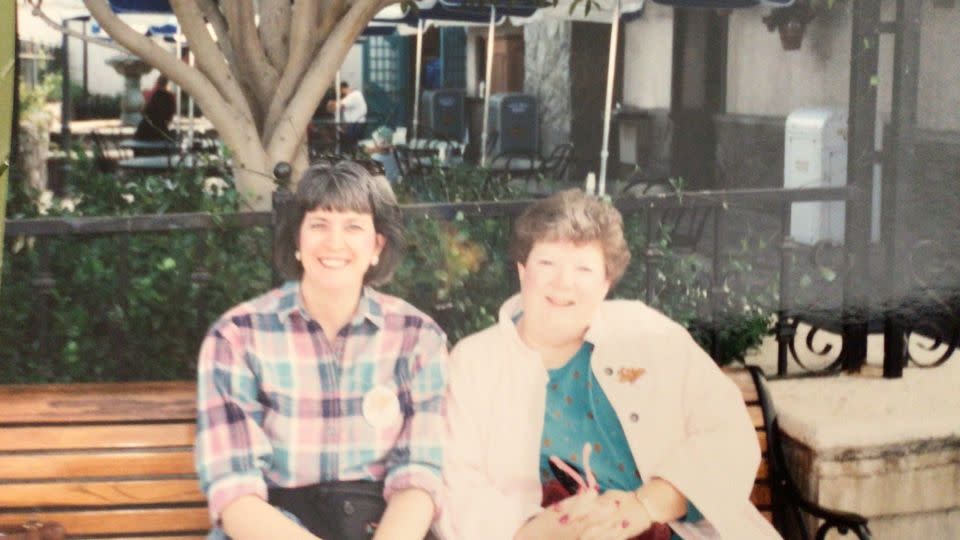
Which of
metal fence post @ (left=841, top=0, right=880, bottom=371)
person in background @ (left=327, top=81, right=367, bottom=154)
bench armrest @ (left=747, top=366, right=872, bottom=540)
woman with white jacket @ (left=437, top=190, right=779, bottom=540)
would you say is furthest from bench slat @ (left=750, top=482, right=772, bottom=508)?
person in background @ (left=327, top=81, right=367, bottom=154)

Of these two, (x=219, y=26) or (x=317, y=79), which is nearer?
(x=317, y=79)

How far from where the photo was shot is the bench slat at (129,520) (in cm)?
313

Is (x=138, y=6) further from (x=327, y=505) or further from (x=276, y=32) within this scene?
(x=327, y=505)

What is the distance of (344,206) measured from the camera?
9.52ft

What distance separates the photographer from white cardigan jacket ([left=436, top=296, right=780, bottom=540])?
3.06 m

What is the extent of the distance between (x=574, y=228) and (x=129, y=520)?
1.20 metres

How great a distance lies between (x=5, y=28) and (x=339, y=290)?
33.6 inches

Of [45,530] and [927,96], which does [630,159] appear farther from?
[45,530]

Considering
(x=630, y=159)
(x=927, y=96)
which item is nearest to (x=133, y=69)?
(x=630, y=159)

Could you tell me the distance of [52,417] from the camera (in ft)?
10.3

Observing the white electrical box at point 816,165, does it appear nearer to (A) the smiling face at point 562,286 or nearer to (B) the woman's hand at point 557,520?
(A) the smiling face at point 562,286

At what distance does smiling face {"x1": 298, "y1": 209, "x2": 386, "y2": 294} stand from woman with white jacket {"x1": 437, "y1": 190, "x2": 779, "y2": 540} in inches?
11.8

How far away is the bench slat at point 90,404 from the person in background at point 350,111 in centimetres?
128

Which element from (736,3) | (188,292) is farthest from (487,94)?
(188,292)
